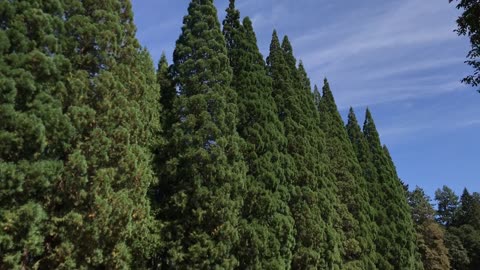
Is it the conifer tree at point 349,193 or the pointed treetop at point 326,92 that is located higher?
the pointed treetop at point 326,92

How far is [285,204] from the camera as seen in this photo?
1828 cm

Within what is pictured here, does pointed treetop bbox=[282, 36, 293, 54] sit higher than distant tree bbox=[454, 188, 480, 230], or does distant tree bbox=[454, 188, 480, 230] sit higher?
pointed treetop bbox=[282, 36, 293, 54]

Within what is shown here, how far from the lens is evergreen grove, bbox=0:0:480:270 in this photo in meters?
9.77

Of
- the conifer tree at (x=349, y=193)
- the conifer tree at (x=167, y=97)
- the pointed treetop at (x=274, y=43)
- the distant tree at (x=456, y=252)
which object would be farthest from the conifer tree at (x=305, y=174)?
the distant tree at (x=456, y=252)

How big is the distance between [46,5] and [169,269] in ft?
27.6

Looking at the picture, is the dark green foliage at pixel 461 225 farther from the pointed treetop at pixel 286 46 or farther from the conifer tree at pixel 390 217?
the pointed treetop at pixel 286 46

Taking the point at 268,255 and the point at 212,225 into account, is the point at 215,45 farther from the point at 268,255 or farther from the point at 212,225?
the point at 268,255

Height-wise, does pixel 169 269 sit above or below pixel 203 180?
below

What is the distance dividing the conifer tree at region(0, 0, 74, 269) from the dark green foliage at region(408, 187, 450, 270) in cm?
4564

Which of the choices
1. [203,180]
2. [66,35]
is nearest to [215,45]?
[203,180]

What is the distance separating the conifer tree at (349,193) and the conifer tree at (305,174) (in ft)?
9.49

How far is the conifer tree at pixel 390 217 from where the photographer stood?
3147 centimetres

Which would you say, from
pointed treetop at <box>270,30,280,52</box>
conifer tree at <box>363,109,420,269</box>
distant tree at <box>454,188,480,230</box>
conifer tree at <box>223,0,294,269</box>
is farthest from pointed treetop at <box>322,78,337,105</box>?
distant tree at <box>454,188,480,230</box>

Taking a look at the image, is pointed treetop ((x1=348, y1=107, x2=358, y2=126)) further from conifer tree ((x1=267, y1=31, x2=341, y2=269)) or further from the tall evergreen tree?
conifer tree ((x1=267, y1=31, x2=341, y2=269))
